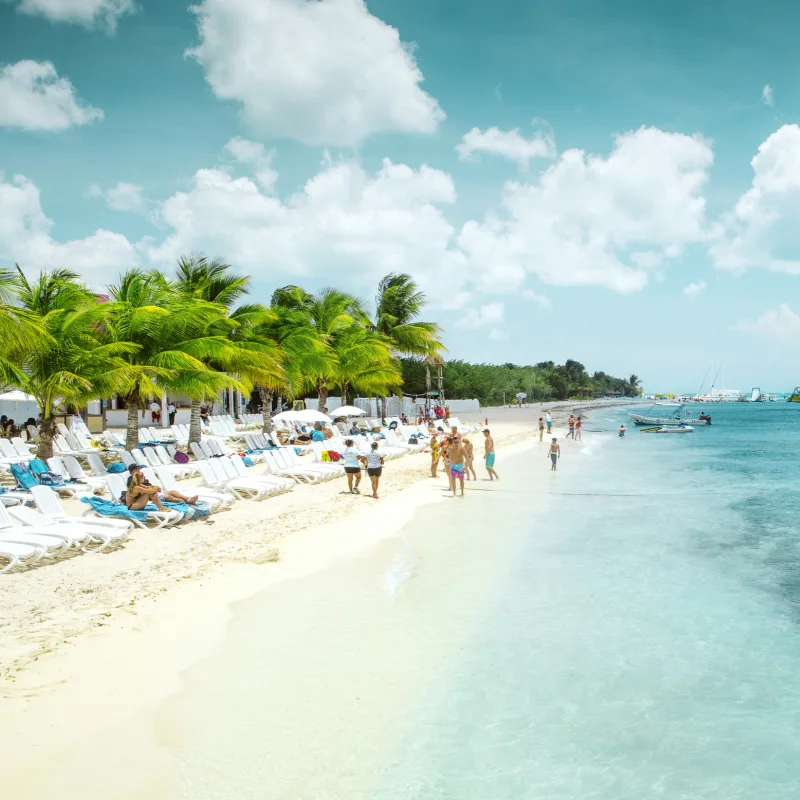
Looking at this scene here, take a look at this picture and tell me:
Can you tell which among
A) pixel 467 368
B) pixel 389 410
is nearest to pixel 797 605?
pixel 389 410

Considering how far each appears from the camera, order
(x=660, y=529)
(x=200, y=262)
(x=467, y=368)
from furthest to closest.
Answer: (x=467, y=368)
(x=200, y=262)
(x=660, y=529)

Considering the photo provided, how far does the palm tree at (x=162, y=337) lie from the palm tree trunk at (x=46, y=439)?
7.19ft

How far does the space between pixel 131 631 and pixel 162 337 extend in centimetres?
1378

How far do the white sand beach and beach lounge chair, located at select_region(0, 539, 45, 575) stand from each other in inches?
7.7

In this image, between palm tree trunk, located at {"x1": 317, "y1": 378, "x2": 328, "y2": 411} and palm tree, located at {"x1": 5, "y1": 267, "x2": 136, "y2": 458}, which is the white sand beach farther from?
palm tree trunk, located at {"x1": 317, "y1": 378, "x2": 328, "y2": 411}

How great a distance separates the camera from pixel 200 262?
23141 mm

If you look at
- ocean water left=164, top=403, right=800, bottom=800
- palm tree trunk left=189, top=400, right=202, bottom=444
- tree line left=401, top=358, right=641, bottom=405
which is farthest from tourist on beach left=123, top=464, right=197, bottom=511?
tree line left=401, top=358, right=641, bottom=405

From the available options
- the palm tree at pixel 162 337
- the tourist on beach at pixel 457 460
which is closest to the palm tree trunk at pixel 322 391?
the palm tree at pixel 162 337

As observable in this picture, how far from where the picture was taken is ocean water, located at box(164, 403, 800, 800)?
4777mm

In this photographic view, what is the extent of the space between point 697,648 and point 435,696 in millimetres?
3103

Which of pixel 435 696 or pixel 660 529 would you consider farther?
pixel 660 529

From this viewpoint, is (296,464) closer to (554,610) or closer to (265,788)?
(554,610)

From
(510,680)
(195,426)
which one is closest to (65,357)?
(195,426)

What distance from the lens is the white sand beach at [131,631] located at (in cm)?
454
